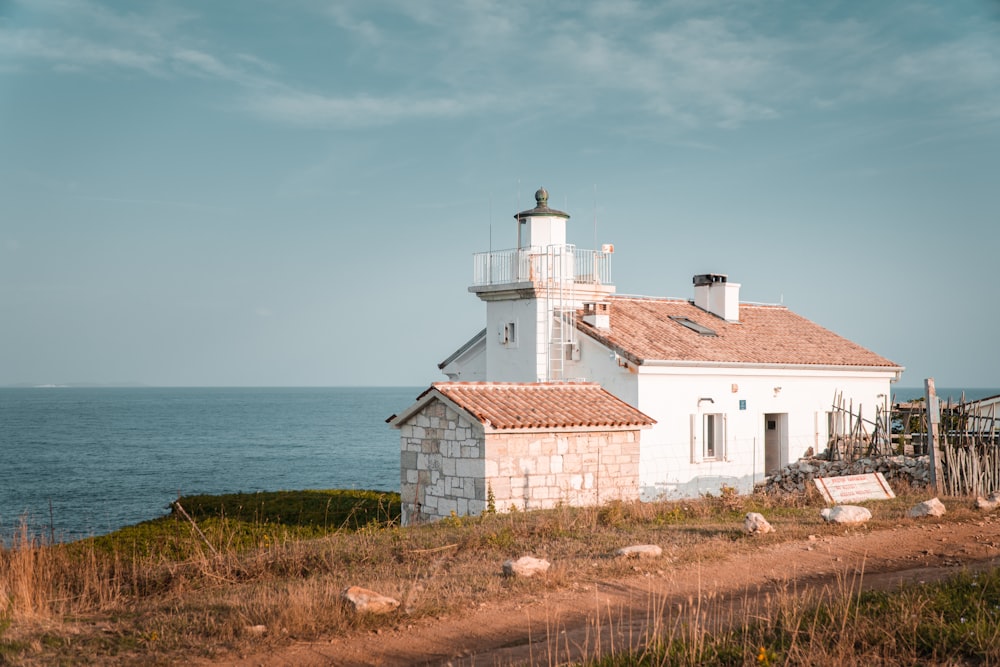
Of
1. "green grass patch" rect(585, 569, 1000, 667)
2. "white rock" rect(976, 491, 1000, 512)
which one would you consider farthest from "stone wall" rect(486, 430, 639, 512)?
"green grass patch" rect(585, 569, 1000, 667)

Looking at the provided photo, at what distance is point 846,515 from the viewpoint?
12.6 m

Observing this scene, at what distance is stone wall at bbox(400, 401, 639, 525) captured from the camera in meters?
17.2

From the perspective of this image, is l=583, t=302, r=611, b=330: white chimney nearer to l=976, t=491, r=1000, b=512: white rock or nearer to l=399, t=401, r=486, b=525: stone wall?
l=399, t=401, r=486, b=525: stone wall

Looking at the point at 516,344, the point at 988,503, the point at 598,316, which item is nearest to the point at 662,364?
the point at 598,316

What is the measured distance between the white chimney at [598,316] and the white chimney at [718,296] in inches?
235

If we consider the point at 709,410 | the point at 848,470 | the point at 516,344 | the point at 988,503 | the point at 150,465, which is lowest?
the point at 150,465

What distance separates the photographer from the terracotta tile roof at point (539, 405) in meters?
17.6

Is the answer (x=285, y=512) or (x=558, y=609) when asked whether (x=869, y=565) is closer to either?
(x=558, y=609)

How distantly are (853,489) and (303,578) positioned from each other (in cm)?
1003

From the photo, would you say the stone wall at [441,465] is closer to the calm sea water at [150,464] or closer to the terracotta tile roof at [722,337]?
the terracotta tile roof at [722,337]

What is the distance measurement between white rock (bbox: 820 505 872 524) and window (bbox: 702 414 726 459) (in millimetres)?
11920

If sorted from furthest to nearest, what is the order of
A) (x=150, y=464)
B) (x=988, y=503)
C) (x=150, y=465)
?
(x=150, y=464)
(x=150, y=465)
(x=988, y=503)

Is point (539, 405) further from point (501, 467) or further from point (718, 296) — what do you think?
point (718, 296)

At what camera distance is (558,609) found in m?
8.37
